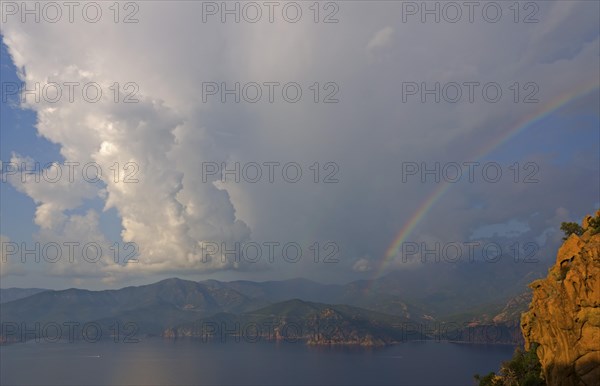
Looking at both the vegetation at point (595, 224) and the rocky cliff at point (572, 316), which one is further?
the vegetation at point (595, 224)

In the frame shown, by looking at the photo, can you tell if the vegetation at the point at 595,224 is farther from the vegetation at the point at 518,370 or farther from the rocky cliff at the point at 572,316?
the vegetation at the point at 518,370

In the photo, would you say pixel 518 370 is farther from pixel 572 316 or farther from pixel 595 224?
pixel 572 316

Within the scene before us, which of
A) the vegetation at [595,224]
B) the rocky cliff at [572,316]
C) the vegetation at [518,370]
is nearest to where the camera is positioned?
the rocky cliff at [572,316]

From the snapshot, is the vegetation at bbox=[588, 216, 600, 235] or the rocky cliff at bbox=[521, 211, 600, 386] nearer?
the rocky cliff at bbox=[521, 211, 600, 386]

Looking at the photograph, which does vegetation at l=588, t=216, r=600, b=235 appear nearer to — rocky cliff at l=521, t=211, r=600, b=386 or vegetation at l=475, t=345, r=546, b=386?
rocky cliff at l=521, t=211, r=600, b=386

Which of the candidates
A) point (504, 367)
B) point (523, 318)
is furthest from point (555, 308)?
point (504, 367)

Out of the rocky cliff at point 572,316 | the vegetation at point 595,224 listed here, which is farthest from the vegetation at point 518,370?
the vegetation at point 595,224

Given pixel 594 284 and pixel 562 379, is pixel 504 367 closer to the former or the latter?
pixel 562 379

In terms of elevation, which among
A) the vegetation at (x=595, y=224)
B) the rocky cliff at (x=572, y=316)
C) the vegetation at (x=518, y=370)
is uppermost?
the vegetation at (x=595, y=224)

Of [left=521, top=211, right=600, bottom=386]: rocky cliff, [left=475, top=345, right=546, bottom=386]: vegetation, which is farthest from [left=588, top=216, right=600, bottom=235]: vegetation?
[left=475, top=345, right=546, bottom=386]: vegetation
